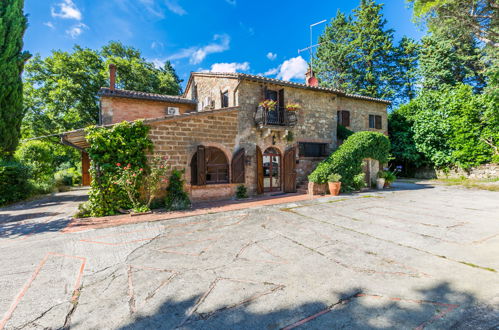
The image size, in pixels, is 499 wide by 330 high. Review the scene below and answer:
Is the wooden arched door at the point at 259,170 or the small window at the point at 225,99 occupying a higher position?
the small window at the point at 225,99

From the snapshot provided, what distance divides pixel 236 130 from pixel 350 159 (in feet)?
19.3

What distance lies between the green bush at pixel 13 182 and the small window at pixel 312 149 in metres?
13.3

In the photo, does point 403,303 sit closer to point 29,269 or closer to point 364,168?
point 29,269

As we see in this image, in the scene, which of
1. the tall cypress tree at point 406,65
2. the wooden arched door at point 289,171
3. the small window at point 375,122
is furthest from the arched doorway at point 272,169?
the tall cypress tree at point 406,65

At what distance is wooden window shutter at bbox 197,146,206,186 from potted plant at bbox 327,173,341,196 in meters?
5.71

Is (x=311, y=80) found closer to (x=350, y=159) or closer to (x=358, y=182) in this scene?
(x=350, y=159)

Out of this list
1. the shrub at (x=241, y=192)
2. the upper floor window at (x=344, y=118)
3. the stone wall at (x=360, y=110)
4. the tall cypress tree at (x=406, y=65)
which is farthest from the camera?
the tall cypress tree at (x=406, y=65)

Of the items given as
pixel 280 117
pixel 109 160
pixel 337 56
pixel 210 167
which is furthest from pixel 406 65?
pixel 109 160

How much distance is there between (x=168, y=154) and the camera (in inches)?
313

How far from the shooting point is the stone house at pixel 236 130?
838 cm

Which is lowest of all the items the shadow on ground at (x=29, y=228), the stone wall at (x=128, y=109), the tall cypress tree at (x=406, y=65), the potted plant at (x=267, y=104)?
the shadow on ground at (x=29, y=228)

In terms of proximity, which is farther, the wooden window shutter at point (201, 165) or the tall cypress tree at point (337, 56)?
the tall cypress tree at point (337, 56)

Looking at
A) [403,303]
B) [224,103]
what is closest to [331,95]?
[224,103]

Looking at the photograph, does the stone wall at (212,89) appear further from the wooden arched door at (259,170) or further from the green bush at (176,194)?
the green bush at (176,194)
